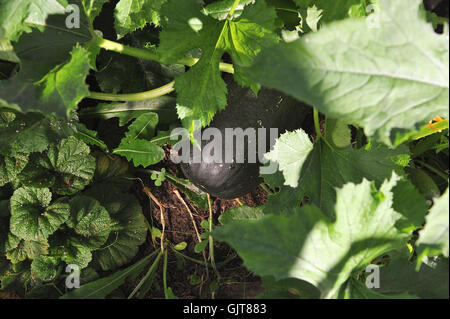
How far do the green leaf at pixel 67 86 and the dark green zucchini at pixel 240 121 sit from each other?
58cm

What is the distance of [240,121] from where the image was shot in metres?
1.49

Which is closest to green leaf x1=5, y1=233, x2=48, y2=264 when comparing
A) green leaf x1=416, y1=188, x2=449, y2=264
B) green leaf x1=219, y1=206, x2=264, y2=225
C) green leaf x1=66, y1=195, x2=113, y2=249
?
green leaf x1=66, y1=195, x2=113, y2=249

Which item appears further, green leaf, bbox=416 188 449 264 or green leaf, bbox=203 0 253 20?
green leaf, bbox=203 0 253 20

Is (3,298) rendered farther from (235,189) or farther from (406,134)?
(406,134)

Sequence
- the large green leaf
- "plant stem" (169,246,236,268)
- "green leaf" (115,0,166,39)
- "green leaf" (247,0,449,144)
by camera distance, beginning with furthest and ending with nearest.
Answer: "plant stem" (169,246,236,268) → the large green leaf → "green leaf" (115,0,166,39) → "green leaf" (247,0,449,144)

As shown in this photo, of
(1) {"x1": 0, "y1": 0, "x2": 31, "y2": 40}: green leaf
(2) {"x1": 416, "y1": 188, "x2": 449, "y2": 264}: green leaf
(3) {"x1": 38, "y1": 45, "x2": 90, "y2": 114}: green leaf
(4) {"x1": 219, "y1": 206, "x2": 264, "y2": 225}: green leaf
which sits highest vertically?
(1) {"x1": 0, "y1": 0, "x2": 31, "y2": 40}: green leaf

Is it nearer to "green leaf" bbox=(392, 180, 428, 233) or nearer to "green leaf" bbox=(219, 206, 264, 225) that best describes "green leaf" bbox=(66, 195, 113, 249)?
"green leaf" bbox=(219, 206, 264, 225)

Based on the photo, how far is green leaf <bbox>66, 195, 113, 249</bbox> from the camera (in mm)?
1508

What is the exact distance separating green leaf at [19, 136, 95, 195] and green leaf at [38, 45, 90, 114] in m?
0.49

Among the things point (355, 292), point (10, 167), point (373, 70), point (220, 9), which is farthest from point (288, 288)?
point (10, 167)

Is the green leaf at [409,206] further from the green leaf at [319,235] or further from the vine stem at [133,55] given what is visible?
the vine stem at [133,55]

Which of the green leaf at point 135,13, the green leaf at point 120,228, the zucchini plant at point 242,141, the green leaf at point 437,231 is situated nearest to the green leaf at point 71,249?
the zucchini plant at point 242,141

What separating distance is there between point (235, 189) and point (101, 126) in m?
0.59

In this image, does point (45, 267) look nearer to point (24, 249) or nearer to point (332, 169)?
point (24, 249)
